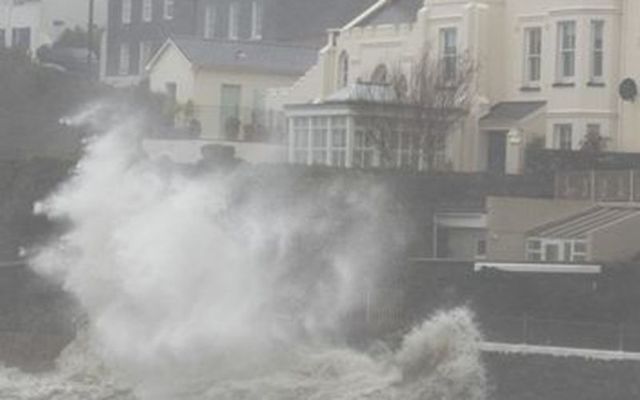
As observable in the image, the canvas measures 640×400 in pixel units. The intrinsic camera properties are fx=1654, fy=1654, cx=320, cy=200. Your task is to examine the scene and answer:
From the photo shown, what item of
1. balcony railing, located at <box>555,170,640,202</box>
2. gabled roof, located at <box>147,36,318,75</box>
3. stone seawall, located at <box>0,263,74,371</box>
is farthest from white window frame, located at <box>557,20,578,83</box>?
stone seawall, located at <box>0,263,74,371</box>

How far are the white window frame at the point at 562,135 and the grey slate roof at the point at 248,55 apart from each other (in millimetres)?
18738

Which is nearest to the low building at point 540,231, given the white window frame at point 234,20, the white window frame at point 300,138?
the white window frame at point 300,138

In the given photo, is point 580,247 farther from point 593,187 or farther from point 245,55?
point 245,55

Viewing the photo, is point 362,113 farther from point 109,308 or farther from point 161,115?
point 109,308

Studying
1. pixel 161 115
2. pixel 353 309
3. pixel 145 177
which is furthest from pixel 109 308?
pixel 161 115

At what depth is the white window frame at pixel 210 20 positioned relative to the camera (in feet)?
269

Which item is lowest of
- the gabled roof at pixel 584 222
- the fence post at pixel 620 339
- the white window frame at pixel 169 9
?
the fence post at pixel 620 339

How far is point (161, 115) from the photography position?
6091 centimetres

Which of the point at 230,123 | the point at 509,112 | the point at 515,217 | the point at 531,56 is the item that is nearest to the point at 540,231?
the point at 515,217

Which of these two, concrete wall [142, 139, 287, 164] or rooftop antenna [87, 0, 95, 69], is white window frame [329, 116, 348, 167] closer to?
concrete wall [142, 139, 287, 164]

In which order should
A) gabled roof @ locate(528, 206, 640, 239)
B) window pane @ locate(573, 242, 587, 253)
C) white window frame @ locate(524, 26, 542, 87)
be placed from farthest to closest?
white window frame @ locate(524, 26, 542, 87), gabled roof @ locate(528, 206, 640, 239), window pane @ locate(573, 242, 587, 253)

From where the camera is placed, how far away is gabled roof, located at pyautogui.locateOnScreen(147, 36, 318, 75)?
2709 inches

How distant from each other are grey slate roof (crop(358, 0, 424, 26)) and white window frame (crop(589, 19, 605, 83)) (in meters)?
10.4

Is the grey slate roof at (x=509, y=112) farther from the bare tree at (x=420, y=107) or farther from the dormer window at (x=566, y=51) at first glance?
the dormer window at (x=566, y=51)
